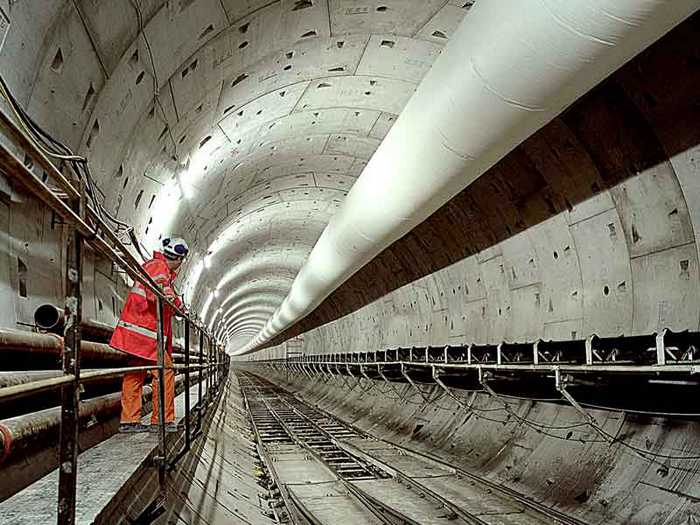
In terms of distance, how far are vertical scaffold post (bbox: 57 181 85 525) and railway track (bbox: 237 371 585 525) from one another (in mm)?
4272

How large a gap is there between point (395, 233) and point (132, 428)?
316cm

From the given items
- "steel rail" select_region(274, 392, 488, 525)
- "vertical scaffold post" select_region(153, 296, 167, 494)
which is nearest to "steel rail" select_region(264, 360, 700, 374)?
"steel rail" select_region(274, 392, 488, 525)

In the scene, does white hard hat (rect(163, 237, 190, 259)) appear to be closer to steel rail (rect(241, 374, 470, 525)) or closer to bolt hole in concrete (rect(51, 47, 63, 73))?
bolt hole in concrete (rect(51, 47, 63, 73))

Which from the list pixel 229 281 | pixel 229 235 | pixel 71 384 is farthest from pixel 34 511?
pixel 229 281

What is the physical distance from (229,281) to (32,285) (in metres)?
17.3

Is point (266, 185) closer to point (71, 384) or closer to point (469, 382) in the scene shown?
point (469, 382)

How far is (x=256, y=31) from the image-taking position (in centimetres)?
607

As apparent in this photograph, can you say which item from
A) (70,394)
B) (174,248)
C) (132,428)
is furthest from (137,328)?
(70,394)

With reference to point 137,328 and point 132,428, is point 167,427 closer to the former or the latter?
point 132,428

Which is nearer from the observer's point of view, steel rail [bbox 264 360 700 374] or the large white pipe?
the large white pipe

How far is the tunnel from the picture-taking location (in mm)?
3453

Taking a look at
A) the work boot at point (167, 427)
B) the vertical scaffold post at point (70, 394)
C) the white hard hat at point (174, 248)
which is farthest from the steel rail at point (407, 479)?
the vertical scaffold post at point (70, 394)

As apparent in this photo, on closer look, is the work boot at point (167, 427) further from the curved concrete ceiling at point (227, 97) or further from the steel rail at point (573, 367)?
the steel rail at point (573, 367)

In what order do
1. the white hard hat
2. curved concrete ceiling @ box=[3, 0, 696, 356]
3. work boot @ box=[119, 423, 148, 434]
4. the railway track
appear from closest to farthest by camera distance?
curved concrete ceiling @ box=[3, 0, 696, 356]
work boot @ box=[119, 423, 148, 434]
the white hard hat
the railway track
